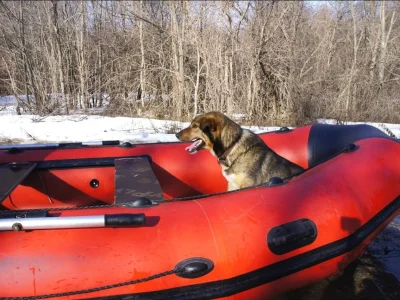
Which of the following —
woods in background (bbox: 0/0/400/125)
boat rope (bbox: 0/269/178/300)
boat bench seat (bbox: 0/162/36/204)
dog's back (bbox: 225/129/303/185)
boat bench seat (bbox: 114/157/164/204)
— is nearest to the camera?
boat rope (bbox: 0/269/178/300)

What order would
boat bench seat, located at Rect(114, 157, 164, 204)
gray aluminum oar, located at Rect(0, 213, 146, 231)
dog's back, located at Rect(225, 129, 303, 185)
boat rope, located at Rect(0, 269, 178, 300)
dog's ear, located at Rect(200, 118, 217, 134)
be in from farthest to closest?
dog's ear, located at Rect(200, 118, 217, 134)
dog's back, located at Rect(225, 129, 303, 185)
boat bench seat, located at Rect(114, 157, 164, 204)
gray aluminum oar, located at Rect(0, 213, 146, 231)
boat rope, located at Rect(0, 269, 178, 300)

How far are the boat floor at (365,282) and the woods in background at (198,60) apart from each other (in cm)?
621

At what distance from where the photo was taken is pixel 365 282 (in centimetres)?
291

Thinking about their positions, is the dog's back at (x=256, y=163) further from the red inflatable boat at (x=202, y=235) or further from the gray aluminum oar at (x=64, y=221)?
the gray aluminum oar at (x=64, y=221)

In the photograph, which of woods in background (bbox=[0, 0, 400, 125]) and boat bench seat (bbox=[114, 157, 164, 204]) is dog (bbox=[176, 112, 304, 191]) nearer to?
boat bench seat (bbox=[114, 157, 164, 204])

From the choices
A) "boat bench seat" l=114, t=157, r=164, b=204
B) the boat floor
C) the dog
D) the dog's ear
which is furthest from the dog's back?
the boat floor

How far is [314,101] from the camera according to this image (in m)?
10.1

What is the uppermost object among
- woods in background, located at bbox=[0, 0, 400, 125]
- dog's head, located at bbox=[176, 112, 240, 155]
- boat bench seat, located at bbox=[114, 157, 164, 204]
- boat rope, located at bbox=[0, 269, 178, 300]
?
woods in background, located at bbox=[0, 0, 400, 125]

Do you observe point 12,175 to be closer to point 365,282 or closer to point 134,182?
point 134,182

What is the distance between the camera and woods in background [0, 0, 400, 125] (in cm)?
906

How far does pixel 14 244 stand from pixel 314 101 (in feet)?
30.5

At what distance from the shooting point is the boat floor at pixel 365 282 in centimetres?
274

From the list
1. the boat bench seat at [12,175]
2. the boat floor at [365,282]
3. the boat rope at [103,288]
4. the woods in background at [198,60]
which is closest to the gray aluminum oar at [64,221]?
the boat rope at [103,288]

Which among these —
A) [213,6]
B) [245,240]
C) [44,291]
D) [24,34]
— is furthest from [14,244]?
[24,34]
